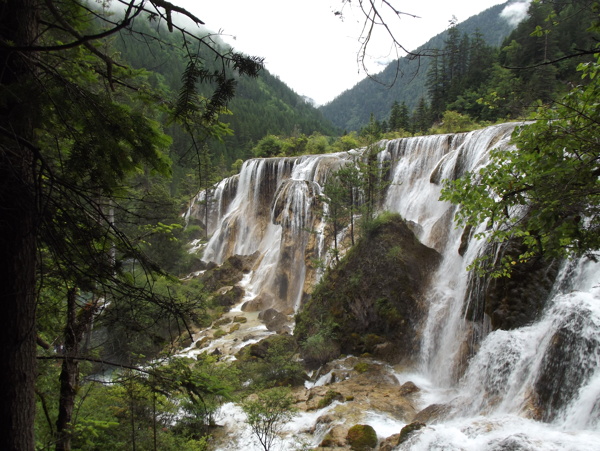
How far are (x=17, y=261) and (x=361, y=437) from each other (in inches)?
314

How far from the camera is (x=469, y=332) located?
33.1 ft

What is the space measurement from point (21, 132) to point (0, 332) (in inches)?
47.9

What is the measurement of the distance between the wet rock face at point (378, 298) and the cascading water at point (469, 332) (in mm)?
684

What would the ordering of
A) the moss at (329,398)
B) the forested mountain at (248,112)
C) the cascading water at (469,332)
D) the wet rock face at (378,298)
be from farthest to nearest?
the forested mountain at (248,112) < the wet rock face at (378,298) < the moss at (329,398) < the cascading water at (469,332)

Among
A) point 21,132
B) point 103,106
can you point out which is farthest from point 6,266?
point 103,106

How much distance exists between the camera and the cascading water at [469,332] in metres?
5.81

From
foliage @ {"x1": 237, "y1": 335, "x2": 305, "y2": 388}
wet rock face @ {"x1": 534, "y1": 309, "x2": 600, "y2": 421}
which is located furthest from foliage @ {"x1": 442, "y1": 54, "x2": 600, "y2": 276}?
foliage @ {"x1": 237, "y1": 335, "x2": 305, "y2": 388}

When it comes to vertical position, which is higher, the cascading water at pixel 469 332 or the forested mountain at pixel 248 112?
the forested mountain at pixel 248 112

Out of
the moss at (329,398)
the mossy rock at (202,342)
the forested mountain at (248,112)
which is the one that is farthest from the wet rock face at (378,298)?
the forested mountain at (248,112)

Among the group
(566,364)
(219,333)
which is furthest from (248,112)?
(566,364)

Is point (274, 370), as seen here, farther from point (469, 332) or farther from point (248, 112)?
point (248, 112)

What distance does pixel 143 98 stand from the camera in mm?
2920

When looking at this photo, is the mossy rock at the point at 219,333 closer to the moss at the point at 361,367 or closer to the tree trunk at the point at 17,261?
the moss at the point at 361,367

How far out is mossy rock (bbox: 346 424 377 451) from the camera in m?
7.48
